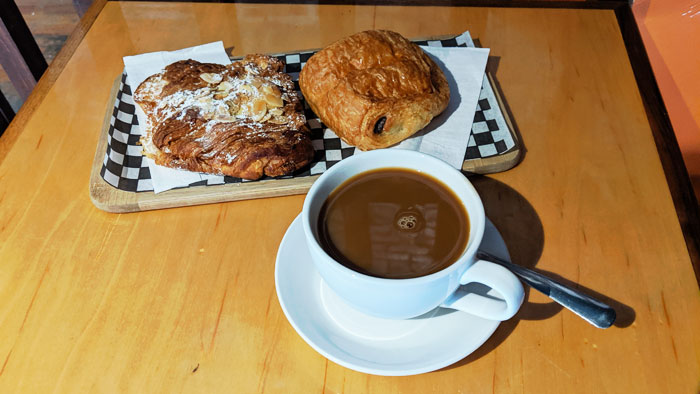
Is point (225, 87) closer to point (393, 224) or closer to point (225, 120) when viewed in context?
point (225, 120)

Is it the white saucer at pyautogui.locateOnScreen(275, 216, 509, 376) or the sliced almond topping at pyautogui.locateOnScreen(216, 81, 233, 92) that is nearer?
the white saucer at pyautogui.locateOnScreen(275, 216, 509, 376)

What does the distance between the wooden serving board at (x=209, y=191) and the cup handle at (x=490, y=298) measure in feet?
1.07

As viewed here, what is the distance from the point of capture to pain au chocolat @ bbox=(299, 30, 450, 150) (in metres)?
0.97

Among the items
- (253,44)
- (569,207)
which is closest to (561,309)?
(569,207)

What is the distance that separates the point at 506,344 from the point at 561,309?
106mm

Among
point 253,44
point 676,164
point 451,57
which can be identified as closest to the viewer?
point 676,164

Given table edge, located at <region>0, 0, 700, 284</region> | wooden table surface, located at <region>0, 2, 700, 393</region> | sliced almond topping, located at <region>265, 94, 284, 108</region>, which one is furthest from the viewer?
sliced almond topping, located at <region>265, 94, 284, 108</region>

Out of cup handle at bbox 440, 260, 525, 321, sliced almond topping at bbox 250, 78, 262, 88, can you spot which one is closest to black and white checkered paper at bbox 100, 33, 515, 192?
sliced almond topping at bbox 250, 78, 262, 88

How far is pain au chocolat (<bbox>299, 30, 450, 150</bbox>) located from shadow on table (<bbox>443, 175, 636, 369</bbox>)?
17cm

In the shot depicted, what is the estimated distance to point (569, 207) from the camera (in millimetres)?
901

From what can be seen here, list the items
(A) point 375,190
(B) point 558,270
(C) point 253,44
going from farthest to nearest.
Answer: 1. (C) point 253,44
2. (B) point 558,270
3. (A) point 375,190

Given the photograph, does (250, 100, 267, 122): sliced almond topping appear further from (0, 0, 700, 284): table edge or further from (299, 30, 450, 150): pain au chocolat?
(0, 0, 700, 284): table edge

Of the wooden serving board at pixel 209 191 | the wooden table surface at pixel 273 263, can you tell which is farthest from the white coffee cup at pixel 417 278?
the wooden serving board at pixel 209 191

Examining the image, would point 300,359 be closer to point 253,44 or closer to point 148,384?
point 148,384
